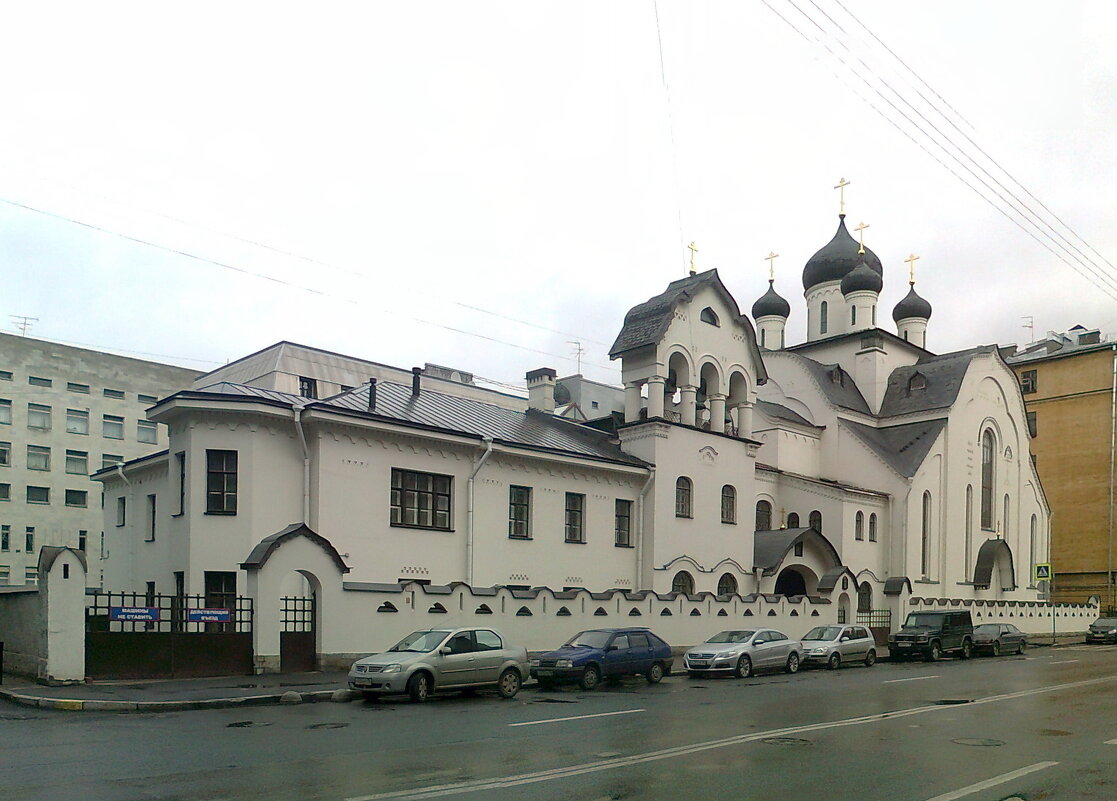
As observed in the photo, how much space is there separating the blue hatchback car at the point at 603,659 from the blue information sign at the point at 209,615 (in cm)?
603

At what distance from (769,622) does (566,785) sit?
23478 mm

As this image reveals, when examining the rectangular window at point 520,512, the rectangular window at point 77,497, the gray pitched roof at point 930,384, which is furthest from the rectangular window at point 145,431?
the gray pitched roof at point 930,384

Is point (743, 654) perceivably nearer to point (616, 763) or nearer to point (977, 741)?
point (977, 741)

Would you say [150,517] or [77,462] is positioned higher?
[77,462]

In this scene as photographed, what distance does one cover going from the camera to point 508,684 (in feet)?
57.0

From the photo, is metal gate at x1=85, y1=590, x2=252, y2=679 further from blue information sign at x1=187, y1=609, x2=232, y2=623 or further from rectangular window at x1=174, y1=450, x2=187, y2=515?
rectangular window at x1=174, y1=450, x2=187, y2=515

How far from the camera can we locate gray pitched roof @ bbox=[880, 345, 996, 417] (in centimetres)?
4466

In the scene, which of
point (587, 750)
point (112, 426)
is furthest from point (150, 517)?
point (112, 426)

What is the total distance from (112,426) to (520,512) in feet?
137

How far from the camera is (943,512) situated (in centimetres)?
4325

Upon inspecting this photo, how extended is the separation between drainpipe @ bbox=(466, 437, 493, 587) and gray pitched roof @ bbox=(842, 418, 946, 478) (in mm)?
21893

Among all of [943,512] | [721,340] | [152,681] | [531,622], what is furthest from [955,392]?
[152,681]

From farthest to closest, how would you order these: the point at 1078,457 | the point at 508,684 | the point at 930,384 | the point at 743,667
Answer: the point at 1078,457, the point at 930,384, the point at 743,667, the point at 508,684

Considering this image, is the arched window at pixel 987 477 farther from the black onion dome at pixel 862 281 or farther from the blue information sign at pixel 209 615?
the blue information sign at pixel 209 615
